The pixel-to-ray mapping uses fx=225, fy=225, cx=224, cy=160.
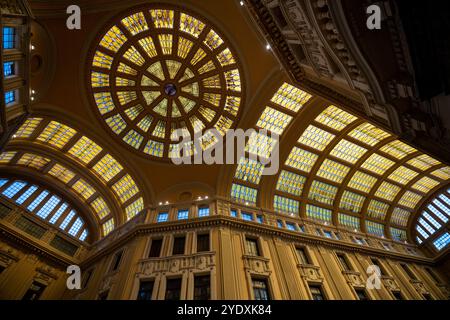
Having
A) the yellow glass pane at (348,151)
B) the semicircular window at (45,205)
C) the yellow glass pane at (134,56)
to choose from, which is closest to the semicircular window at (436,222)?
the yellow glass pane at (348,151)

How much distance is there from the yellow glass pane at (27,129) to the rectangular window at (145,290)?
1680 cm

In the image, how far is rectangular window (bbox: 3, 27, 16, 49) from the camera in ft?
38.7

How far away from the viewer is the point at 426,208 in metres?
33.5

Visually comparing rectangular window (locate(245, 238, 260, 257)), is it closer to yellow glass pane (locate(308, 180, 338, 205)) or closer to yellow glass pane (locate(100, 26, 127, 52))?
yellow glass pane (locate(308, 180, 338, 205))

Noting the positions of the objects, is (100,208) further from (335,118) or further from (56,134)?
(335,118)

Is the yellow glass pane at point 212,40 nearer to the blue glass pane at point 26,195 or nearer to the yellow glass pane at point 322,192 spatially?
the yellow glass pane at point 322,192

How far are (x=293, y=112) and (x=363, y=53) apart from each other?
54.2 feet

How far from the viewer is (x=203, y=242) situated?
19438 millimetres

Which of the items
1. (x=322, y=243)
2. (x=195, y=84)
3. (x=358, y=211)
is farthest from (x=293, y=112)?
(x=358, y=211)

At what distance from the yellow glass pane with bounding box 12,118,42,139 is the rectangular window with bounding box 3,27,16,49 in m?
9.22

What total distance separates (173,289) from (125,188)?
14.3 meters

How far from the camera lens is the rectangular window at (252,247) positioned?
19395 mm

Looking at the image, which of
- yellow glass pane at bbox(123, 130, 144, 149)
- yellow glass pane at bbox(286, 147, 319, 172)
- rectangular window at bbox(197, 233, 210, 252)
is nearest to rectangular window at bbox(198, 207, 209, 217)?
rectangular window at bbox(197, 233, 210, 252)

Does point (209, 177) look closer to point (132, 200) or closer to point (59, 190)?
point (132, 200)
